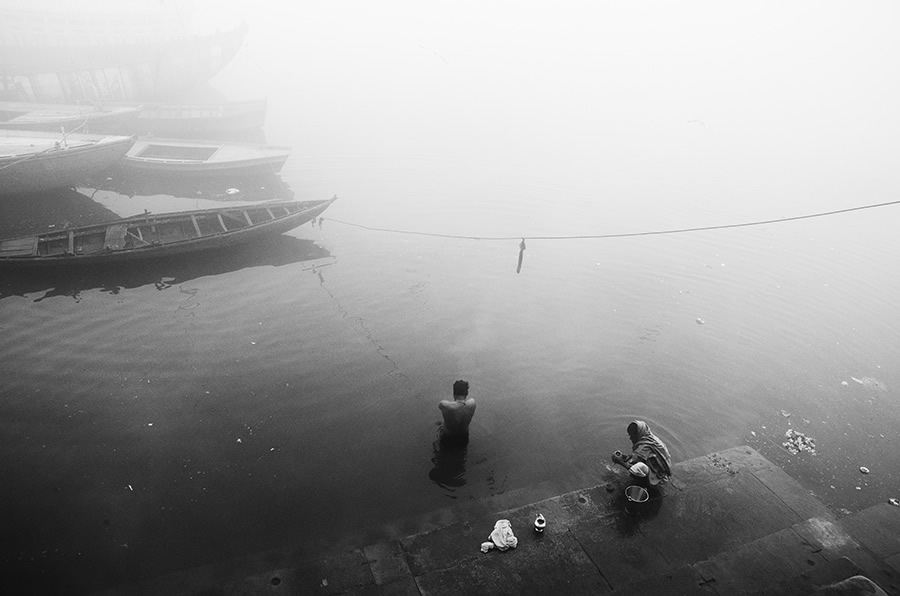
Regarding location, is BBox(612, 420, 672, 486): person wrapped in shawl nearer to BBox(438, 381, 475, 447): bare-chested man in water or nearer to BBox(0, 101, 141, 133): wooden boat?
BBox(438, 381, 475, 447): bare-chested man in water

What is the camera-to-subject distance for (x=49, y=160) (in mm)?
16375

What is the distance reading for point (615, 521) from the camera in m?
6.45

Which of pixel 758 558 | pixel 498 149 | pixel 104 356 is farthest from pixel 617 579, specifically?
pixel 498 149

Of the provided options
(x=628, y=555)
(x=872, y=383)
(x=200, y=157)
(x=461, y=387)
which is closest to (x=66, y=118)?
(x=200, y=157)

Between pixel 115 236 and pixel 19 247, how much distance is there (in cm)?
217

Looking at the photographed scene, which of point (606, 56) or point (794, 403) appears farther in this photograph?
point (606, 56)

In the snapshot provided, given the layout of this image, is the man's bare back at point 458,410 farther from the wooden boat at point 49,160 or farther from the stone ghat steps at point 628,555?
the wooden boat at point 49,160

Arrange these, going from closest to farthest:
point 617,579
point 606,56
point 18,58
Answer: point 617,579 < point 18,58 < point 606,56

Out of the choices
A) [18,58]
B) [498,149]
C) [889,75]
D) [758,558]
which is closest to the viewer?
[758,558]

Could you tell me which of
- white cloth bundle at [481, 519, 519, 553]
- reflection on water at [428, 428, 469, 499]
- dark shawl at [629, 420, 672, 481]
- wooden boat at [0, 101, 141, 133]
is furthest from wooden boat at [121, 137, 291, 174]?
dark shawl at [629, 420, 672, 481]

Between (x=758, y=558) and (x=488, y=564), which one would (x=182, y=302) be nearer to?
(x=488, y=564)

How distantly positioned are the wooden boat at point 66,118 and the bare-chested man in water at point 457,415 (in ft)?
83.8

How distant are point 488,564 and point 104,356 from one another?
368 inches

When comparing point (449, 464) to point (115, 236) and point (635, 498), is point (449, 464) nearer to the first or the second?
point (635, 498)
